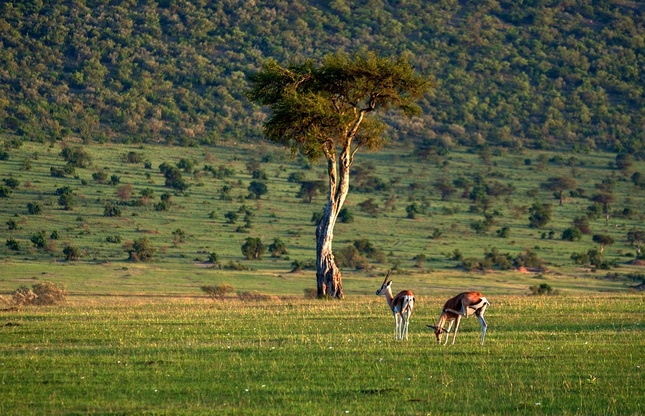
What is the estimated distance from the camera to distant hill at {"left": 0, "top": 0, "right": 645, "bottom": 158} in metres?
92.9

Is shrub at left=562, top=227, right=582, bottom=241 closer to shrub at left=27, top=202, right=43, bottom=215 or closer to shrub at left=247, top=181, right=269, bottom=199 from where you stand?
shrub at left=247, top=181, right=269, bottom=199

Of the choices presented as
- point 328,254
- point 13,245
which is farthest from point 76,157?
point 328,254

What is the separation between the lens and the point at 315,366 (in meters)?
15.3

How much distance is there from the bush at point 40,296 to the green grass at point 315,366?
6346mm

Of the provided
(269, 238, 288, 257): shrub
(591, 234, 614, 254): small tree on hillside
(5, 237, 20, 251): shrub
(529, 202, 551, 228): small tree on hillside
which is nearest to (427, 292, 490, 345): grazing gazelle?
(5, 237, 20, 251): shrub

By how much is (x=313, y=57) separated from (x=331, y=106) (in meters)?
75.7

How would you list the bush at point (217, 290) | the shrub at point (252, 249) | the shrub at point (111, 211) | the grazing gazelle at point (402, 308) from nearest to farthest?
the grazing gazelle at point (402, 308) → the bush at point (217, 290) → the shrub at point (252, 249) → the shrub at point (111, 211)

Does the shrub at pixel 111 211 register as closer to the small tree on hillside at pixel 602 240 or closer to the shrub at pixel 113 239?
the shrub at pixel 113 239

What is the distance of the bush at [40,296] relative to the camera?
2933 cm

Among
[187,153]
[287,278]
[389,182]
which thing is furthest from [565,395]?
[187,153]

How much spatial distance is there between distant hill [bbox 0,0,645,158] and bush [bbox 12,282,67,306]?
51967mm

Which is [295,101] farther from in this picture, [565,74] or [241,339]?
[565,74]

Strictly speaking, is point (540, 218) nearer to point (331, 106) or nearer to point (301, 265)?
point (301, 265)

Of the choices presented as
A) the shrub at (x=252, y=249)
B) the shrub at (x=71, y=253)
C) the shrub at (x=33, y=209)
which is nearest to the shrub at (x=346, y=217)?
the shrub at (x=252, y=249)
